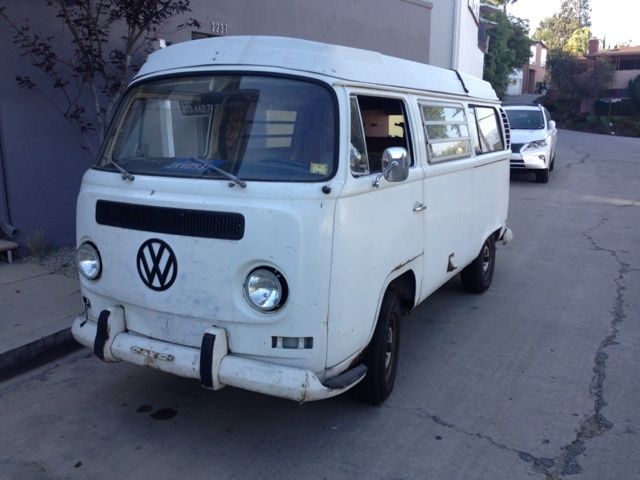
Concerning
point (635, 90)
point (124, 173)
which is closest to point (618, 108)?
point (635, 90)

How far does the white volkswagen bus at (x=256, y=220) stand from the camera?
3412 millimetres

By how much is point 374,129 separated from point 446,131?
3.43ft

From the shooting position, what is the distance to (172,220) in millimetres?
3582

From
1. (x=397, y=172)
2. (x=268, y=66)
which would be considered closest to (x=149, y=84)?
(x=268, y=66)

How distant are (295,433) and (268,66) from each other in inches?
89.4

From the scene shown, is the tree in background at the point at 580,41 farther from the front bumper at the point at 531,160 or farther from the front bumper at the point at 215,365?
the front bumper at the point at 215,365

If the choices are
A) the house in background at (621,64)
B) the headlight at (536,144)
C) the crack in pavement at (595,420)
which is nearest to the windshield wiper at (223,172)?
the crack in pavement at (595,420)

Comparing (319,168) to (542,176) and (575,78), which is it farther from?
(575,78)

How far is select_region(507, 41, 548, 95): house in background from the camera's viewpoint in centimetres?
6982

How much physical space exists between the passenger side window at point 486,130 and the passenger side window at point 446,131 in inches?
14.1

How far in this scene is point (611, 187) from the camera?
15086mm

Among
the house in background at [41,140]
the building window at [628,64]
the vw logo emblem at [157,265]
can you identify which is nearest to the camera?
the vw logo emblem at [157,265]

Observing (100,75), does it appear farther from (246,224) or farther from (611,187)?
(611,187)

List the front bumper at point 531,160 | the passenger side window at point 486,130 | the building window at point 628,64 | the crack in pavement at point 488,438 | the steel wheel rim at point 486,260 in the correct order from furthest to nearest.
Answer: the building window at point 628,64, the front bumper at point 531,160, the steel wheel rim at point 486,260, the passenger side window at point 486,130, the crack in pavement at point 488,438
